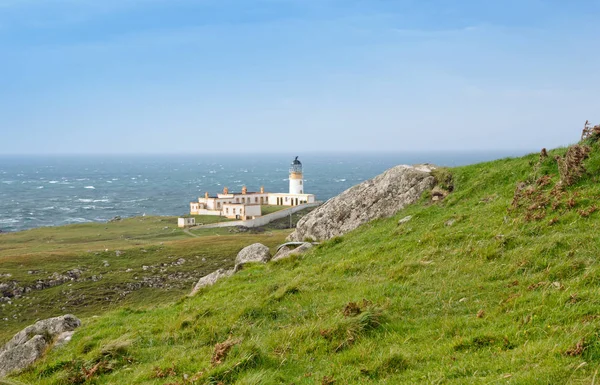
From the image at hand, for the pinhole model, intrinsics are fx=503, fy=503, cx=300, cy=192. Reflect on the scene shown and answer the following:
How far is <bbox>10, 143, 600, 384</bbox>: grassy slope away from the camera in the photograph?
8.53m

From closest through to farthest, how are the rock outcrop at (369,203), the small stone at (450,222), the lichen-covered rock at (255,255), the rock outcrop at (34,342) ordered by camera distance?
the rock outcrop at (34,342)
the small stone at (450,222)
the lichen-covered rock at (255,255)
the rock outcrop at (369,203)

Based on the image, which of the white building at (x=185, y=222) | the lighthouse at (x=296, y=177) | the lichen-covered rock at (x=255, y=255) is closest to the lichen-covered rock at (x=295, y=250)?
the lichen-covered rock at (x=255, y=255)

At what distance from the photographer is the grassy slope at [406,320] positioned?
8531 millimetres

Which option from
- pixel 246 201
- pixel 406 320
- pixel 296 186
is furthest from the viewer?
pixel 296 186

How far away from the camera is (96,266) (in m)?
49.6

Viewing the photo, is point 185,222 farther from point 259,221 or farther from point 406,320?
point 406,320

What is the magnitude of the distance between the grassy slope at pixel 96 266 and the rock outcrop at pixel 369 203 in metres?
11.9

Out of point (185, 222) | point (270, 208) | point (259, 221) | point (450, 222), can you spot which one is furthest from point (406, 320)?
point (270, 208)

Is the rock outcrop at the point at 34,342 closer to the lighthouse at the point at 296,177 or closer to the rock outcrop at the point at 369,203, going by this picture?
the rock outcrop at the point at 369,203

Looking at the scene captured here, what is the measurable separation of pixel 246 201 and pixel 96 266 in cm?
5622

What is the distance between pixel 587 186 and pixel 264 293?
1109cm

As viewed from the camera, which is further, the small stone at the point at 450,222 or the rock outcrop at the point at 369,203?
the rock outcrop at the point at 369,203

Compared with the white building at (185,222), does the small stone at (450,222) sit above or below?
above

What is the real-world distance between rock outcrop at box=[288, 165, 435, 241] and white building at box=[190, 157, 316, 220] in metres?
61.6
